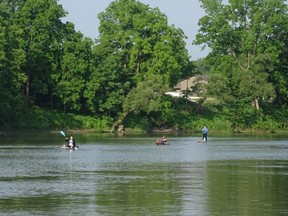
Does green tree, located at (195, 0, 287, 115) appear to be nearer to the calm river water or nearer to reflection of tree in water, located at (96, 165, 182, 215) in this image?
the calm river water

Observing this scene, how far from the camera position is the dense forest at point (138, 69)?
98.2 metres

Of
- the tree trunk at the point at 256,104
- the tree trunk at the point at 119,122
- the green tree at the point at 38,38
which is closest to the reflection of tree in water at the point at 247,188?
the green tree at the point at 38,38

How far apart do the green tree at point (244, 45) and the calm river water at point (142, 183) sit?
52946mm

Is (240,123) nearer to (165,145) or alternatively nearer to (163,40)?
(163,40)

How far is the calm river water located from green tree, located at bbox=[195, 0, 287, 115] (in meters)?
52.9

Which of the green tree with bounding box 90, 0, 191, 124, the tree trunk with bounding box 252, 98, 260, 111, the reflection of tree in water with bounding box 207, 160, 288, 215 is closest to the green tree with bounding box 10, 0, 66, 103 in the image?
the green tree with bounding box 90, 0, 191, 124

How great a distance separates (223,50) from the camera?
395ft

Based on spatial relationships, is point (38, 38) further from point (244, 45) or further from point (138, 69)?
point (244, 45)

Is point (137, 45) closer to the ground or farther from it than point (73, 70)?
farther from it

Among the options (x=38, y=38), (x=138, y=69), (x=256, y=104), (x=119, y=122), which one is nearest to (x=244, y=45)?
(x=256, y=104)

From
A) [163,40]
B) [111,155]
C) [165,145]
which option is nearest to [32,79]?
[163,40]

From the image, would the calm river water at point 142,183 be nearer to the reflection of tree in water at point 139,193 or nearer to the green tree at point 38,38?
the reflection of tree in water at point 139,193

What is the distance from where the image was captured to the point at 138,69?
111438 millimetres

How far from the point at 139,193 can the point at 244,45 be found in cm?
8533
